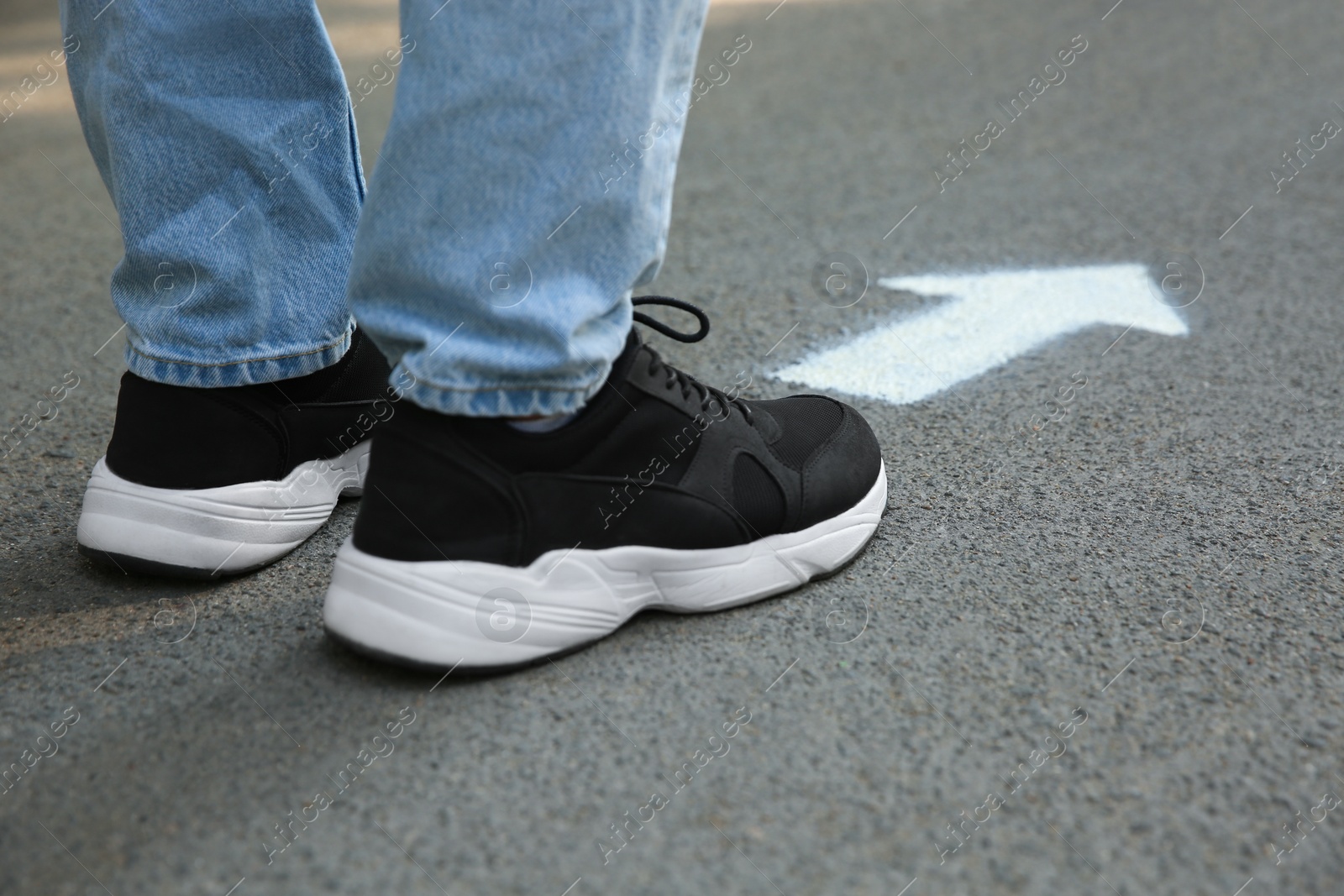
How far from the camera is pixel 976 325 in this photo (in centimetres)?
182

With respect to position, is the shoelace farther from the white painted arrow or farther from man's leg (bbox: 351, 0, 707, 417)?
the white painted arrow

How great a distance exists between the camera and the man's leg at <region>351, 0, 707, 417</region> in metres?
0.81

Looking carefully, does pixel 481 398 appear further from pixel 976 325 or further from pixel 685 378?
pixel 976 325

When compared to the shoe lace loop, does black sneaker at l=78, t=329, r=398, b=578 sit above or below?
below

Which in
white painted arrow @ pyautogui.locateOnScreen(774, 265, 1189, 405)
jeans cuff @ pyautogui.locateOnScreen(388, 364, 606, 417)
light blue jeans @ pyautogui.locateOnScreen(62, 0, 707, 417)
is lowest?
white painted arrow @ pyautogui.locateOnScreen(774, 265, 1189, 405)

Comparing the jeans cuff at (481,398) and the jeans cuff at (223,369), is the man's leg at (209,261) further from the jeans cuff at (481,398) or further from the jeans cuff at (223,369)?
the jeans cuff at (481,398)

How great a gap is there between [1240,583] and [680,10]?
2.65 ft

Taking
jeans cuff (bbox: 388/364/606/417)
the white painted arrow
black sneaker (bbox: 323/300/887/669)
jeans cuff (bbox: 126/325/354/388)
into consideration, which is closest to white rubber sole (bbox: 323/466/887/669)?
black sneaker (bbox: 323/300/887/669)

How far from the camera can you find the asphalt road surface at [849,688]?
785mm

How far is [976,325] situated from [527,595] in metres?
1.14

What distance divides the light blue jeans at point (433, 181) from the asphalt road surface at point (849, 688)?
0.23 feet

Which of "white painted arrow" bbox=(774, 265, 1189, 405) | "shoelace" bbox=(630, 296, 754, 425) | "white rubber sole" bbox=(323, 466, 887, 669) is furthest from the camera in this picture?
"white painted arrow" bbox=(774, 265, 1189, 405)

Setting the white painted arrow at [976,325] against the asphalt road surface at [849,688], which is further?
the white painted arrow at [976,325]

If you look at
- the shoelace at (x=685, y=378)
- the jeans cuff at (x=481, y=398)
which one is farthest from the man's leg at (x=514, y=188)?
the shoelace at (x=685, y=378)
